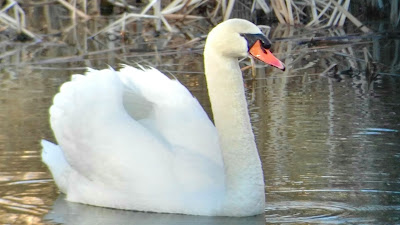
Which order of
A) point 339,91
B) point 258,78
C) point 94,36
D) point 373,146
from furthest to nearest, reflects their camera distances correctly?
1. point 94,36
2. point 258,78
3. point 339,91
4. point 373,146

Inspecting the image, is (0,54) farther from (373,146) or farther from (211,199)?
(211,199)

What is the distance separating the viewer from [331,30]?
13648 millimetres

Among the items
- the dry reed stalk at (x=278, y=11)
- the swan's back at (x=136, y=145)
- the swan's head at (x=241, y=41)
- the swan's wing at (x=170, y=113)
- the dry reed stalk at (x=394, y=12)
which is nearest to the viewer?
the swan's head at (x=241, y=41)

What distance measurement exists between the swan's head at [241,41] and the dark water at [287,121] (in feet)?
2.88

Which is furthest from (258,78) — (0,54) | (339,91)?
(0,54)

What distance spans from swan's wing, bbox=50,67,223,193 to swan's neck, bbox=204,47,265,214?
0.55 ft

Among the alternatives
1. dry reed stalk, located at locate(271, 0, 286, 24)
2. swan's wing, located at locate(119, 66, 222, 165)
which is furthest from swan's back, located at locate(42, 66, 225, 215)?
dry reed stalk, located at locate(271, 0, 286, 24)

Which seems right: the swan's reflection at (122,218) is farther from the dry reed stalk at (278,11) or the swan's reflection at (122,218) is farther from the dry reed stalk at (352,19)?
the dry reed stalk at (278,11)

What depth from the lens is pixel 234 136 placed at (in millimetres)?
5707

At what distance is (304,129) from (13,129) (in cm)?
214

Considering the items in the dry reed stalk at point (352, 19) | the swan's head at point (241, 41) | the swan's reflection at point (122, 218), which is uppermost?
the swan's head at point (241, 41)

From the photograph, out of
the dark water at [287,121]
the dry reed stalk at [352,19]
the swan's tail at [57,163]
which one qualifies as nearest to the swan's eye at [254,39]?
the dark water at [287,121]

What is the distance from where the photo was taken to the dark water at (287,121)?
5848 mm

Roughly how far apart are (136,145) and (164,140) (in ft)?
0.63
